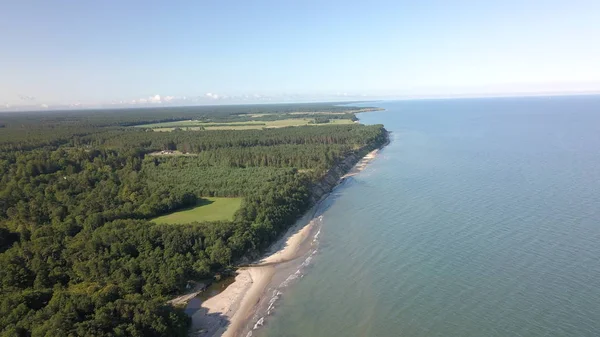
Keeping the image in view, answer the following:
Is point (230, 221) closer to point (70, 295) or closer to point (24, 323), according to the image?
point (70, 295)

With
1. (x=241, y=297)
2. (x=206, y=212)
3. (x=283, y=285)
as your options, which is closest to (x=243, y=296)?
(x=241, y=297)

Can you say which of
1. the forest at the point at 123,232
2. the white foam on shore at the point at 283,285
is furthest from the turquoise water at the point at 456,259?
the forest at the point at 123,232

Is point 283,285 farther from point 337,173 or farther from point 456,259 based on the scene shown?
point 337,173

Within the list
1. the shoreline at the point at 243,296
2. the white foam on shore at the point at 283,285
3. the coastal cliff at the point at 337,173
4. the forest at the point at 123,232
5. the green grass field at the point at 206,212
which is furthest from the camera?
the coastal cliff at the point at 337,173

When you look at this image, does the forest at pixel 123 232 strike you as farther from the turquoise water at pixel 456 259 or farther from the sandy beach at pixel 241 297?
the turquoise water at pixel 456 259

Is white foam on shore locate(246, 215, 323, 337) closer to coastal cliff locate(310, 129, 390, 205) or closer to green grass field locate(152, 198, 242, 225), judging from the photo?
green grass field locate(152, 198, 242, 225)
